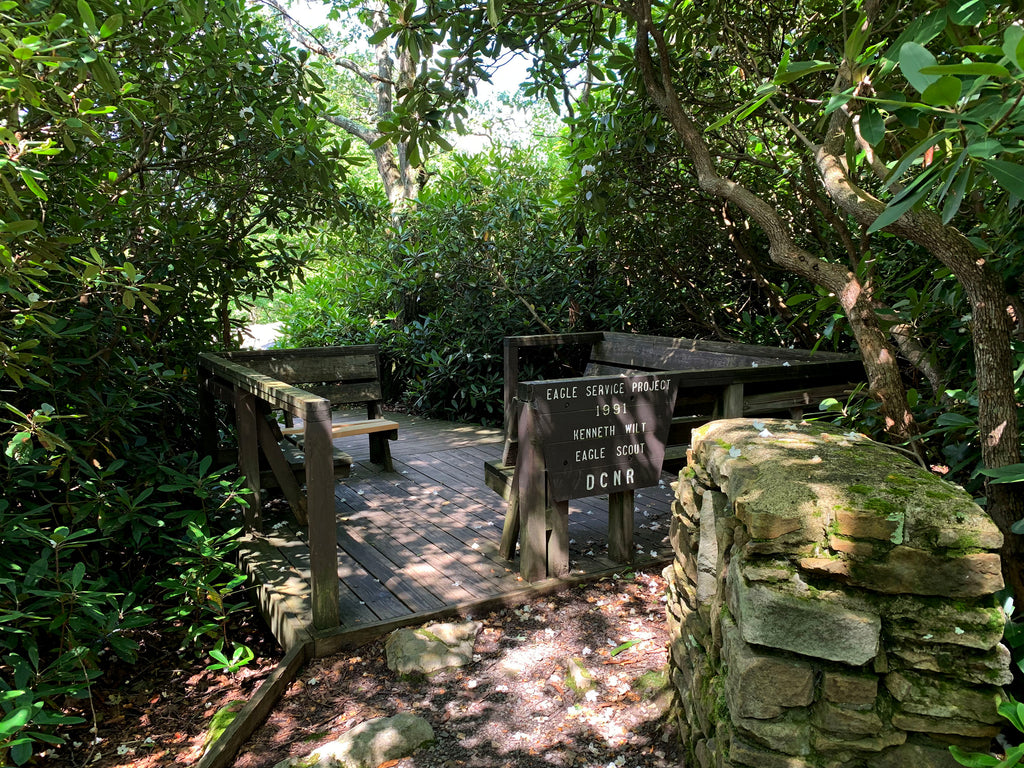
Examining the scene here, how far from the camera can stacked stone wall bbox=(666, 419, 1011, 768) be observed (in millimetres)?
1584

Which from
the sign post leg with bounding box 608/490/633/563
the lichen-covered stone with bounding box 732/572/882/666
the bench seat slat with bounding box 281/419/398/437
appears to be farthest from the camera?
the bench seat slat with bounding box 281/419/398/437

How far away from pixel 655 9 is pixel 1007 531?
4.62 meters

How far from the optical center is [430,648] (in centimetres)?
298

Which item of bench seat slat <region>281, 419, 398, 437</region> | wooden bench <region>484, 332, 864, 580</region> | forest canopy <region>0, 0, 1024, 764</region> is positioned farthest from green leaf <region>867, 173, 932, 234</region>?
bench seat slat <region>281, 419, 398, 437</region>

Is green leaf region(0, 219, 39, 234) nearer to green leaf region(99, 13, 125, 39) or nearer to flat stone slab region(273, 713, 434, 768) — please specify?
green leaf region(99, 13, 125, 39)

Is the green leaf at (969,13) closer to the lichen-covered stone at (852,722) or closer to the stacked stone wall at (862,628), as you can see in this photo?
the stacked stone wall at (862,628)

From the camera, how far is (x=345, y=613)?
326 cm

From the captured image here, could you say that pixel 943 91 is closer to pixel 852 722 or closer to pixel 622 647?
pixel 852 722

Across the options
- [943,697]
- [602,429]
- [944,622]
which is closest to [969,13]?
[944,622]

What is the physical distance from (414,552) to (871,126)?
307 centimetres

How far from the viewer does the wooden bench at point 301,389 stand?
13.5 ft

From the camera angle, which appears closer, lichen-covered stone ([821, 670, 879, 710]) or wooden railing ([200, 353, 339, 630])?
lichen-covered stone ([821, 670, 879, 710])

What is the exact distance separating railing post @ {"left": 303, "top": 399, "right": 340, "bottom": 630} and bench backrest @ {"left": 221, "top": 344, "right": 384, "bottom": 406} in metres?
2.32

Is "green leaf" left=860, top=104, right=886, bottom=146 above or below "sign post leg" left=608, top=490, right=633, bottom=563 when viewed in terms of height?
above
